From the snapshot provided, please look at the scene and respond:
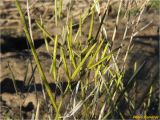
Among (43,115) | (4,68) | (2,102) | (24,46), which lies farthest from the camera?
(24,46)

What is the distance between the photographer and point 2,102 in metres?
1.74

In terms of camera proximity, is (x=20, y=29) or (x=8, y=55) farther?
(x=20, y=29)

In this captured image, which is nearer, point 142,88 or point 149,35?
point 142,88

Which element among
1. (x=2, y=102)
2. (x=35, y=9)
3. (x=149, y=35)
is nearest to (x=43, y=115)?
(x=2, y=102)

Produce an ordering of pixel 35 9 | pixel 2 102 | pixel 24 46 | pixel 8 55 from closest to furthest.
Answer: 1. pixel 2 102
2. pixel 8 55
3. pixel 24 46
4. pixel 35 9

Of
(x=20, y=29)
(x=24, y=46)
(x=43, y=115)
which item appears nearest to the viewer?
(x=43, y=115)

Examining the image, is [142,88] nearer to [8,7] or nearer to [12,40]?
[12,40]

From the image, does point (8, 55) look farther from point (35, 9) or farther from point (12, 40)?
point (35, 9)

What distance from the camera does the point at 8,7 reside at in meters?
2.77

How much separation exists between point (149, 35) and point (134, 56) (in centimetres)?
39

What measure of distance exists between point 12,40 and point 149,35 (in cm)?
82

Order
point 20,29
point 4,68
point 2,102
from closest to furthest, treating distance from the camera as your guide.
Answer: point 2,102 → point 4,68 → point 20,29

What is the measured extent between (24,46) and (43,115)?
834mm

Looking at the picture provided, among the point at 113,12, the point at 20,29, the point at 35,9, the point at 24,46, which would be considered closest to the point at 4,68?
the point at 24,46
